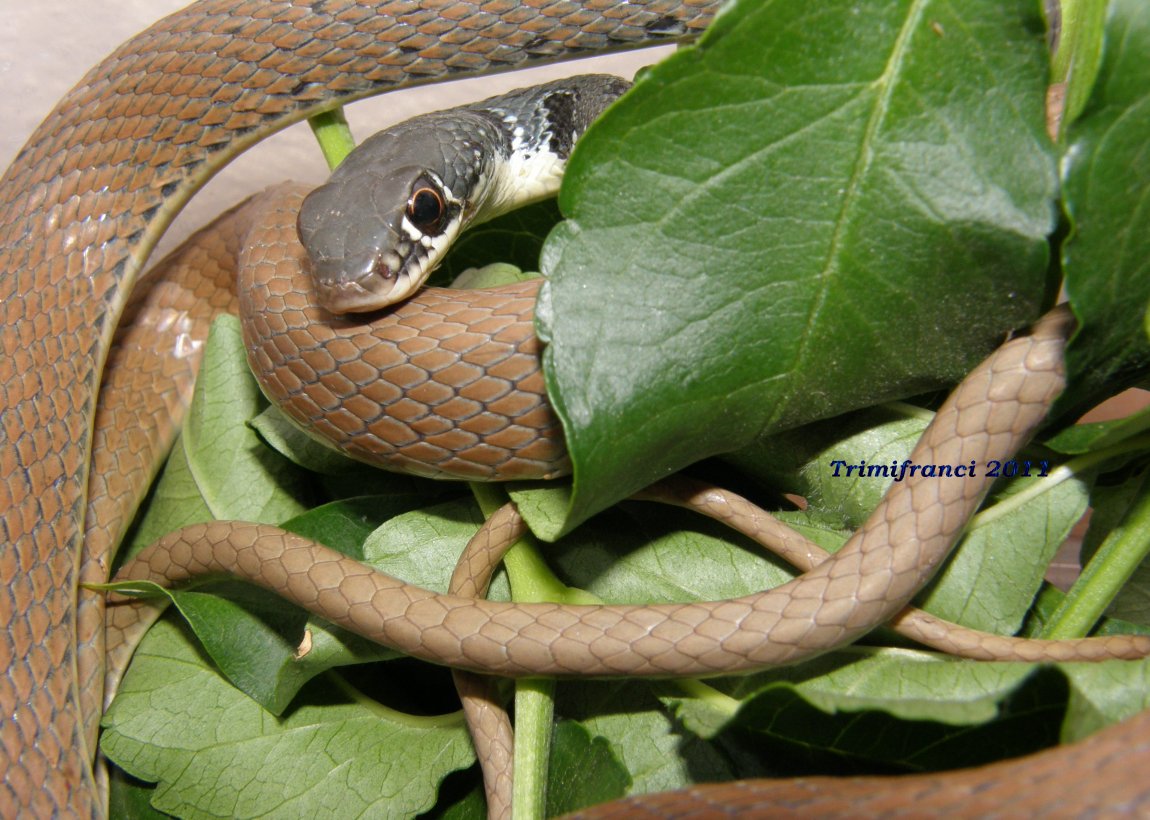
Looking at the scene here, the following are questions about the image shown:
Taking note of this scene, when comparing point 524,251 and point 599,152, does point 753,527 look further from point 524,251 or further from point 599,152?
point 524,251

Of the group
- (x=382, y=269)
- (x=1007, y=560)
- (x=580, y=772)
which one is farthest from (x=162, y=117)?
(x=1007, y=560)

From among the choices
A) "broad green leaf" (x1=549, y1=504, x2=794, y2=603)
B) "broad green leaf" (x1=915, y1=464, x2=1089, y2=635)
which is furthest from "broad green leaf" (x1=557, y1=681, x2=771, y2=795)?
"broad green leaf" (x1=915, y1=464, x2=1089, y2=635)

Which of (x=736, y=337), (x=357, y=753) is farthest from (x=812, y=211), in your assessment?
(x=357, y=753)

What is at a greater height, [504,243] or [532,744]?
[504,243]

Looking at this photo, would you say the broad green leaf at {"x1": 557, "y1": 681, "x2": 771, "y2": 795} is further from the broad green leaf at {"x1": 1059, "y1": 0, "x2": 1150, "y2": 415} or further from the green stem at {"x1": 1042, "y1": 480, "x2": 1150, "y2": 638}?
the broad green leaf at {"x1": 1059, "y1": 0, "x2": 1150, "y2": 415}

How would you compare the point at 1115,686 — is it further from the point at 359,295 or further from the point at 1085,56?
the point at 359,295
